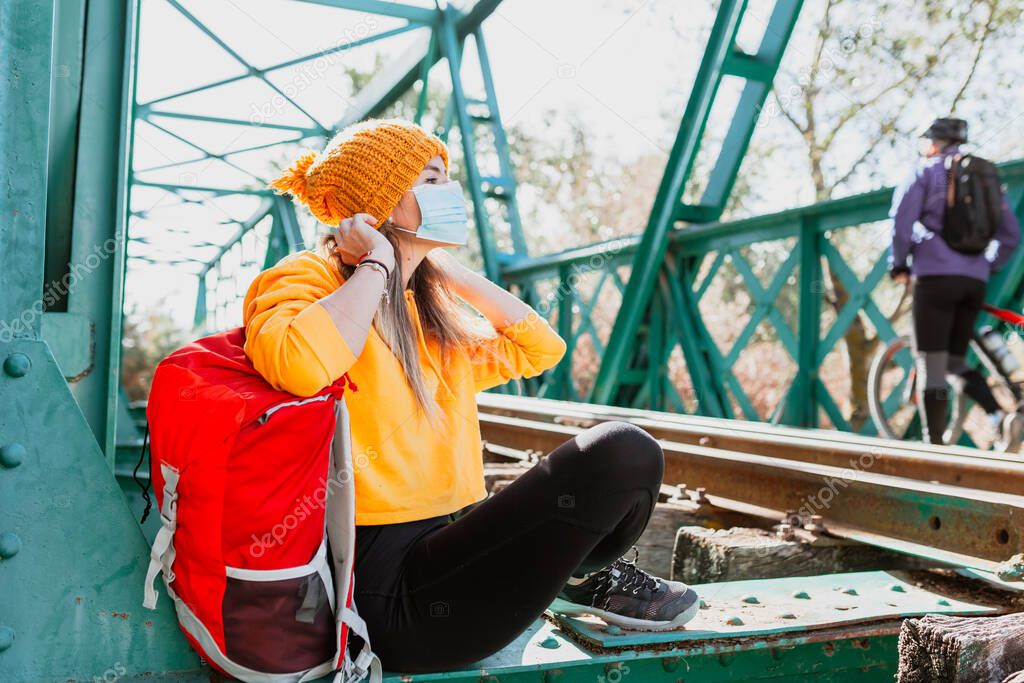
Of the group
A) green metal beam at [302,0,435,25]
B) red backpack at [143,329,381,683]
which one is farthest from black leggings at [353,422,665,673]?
green metal beam at [302,0,435,25]

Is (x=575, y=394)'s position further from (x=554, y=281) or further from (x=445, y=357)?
(x=445, y=357)

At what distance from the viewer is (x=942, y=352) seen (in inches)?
209

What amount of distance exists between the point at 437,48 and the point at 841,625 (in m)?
10.1

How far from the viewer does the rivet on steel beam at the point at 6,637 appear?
1.57 metres

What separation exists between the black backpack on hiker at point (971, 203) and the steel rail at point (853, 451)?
147 cm

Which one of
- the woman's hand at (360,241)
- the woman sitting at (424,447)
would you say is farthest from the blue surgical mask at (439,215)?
the woman's hand at (360,241)

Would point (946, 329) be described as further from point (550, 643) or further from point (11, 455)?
point (11, 455)

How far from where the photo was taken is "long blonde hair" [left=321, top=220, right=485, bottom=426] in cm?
196

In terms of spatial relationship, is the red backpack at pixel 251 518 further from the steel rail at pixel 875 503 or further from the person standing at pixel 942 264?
the person standing at pixel 942 264

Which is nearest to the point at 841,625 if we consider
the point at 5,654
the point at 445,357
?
the point at 445,357

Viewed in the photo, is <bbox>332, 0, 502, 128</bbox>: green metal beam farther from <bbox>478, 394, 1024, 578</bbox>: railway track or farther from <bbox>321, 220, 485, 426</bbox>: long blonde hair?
<bbox>321, 220, 485, 426</bbox>: long blonde hair

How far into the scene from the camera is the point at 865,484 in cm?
300

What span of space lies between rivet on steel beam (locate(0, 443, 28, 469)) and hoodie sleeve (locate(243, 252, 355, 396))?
16.3 inches

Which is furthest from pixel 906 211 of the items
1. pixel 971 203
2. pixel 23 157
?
pixel 23 157
